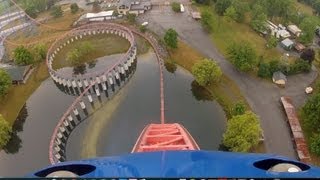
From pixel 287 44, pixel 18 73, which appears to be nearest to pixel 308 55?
pixel 287 44

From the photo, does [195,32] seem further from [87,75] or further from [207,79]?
[87,75]

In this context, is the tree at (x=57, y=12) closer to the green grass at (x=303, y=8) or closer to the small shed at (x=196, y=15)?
the small shed at (x=196, y=15)

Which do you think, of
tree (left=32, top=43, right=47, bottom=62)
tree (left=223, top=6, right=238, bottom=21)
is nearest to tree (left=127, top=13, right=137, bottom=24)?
tree (left=32, top=43, right=47, bottom=62)

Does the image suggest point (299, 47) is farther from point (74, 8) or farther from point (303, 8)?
point (74, 8)

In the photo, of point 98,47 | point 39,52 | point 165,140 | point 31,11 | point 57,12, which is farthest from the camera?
point 31,11

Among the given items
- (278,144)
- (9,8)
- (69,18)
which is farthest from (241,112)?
(9,8)

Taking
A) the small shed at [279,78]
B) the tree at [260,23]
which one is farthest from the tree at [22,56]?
the small shed at [279,78]

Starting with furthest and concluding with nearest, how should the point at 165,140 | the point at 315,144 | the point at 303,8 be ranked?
the point at 303,8 → the point at 315,144 → the point at 165,140
